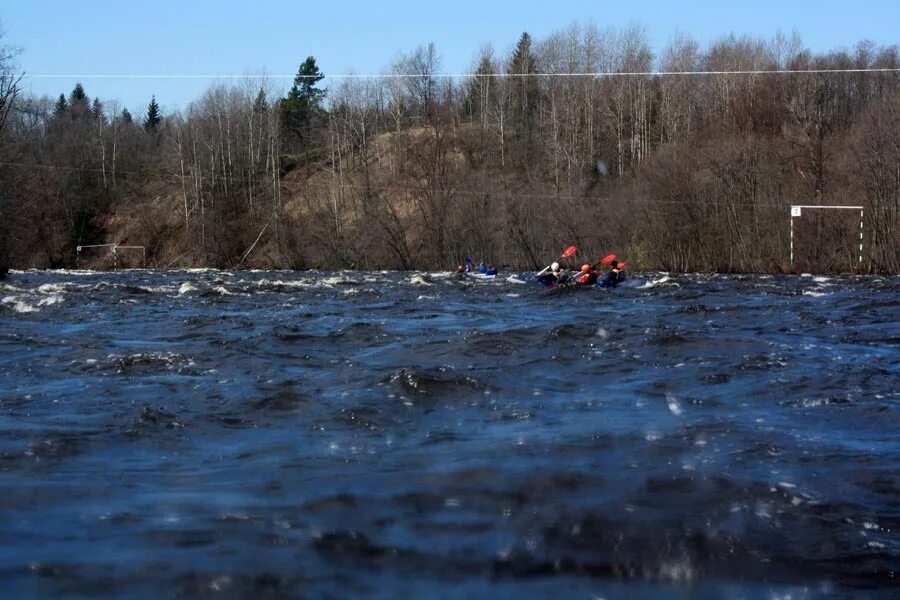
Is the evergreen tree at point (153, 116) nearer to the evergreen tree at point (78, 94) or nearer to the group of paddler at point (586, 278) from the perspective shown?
the evergreen tree at point (78, 94)

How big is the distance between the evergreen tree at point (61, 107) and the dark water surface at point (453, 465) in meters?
88.7

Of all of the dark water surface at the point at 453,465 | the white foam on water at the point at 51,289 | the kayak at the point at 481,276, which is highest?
the white foam on water at the point at 51,289

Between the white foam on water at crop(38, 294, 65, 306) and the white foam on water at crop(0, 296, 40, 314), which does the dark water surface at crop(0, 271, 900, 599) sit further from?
the white foam on water at crop(38, 294, 65, 306)

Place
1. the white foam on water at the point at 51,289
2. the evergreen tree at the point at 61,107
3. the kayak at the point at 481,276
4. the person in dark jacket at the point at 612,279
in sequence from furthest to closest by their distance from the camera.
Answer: the evergreen tree at the point at 61,107, the kayak at the point at 481,276, the person in dark jacket at the point at 612,279, the white foam on water at the point at 51,289

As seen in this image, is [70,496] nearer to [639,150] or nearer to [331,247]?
[331,247]

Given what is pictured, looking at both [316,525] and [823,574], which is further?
[316,525]

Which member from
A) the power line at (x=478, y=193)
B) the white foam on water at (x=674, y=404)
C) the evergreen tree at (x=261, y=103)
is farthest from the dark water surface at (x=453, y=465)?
the evergreen tree at (x=261, y=103)

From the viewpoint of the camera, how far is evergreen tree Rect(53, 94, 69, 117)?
92.6 m

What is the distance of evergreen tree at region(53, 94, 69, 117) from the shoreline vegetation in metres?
4.06

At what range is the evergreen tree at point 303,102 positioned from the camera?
82625 millimetres

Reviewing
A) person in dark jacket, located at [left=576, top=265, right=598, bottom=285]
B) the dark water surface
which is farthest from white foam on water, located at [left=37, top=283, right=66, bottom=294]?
person in dark jacket, located at [left=576, top=265, right=598, bottom=285]

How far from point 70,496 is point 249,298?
1649 centimetres

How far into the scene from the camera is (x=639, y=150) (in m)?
64.6

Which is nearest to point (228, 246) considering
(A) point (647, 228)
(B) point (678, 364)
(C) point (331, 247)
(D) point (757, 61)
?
(C) point (331, 247)
